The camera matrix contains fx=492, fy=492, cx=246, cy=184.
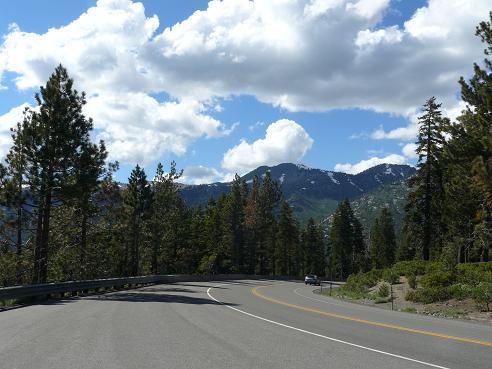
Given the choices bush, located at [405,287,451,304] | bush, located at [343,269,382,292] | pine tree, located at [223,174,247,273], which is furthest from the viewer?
pine tree, located at [223,174,247,273]

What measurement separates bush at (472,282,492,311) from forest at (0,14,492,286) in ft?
14.4

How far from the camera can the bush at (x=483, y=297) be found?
65.3 ft

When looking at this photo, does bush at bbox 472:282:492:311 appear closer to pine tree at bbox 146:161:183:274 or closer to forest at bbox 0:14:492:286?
forest at bbox 0:14:492:286

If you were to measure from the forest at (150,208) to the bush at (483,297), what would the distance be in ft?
14.4

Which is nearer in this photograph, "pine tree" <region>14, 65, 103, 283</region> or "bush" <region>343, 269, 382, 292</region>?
"pine tree" <region>14, 65, 103, 283</region>

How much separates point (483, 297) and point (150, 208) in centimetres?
4187

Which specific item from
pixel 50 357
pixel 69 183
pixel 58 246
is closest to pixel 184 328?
pixel 50 357

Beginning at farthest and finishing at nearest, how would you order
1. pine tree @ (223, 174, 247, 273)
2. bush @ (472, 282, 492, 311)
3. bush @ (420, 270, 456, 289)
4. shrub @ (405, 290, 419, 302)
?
pine tree @ (223, 174, 247, 273), bush @ (420, 270, 456, 289), shrub @ (405, 290, 419, 302), bush @ (472, 282, 492, 311)

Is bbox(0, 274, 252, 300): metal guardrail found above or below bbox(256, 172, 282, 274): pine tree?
below

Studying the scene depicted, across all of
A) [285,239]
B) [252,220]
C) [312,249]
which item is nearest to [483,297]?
[252,220]

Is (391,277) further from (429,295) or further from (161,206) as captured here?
(161,206)

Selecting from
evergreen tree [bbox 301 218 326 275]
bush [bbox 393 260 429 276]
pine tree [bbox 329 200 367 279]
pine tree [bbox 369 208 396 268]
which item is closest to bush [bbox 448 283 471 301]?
bush [bbox 393 260 429 276]

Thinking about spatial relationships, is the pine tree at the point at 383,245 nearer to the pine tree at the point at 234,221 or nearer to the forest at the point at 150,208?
the forest at the point at 150,208

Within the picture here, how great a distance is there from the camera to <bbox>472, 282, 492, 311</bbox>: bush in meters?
19.9
